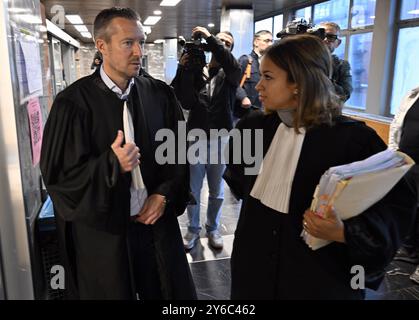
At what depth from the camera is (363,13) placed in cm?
566

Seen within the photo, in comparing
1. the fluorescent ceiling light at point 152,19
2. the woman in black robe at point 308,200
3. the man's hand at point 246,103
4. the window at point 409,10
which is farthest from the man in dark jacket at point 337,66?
the fluorescent ceiling light at point 152,19

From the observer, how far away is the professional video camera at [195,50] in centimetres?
227

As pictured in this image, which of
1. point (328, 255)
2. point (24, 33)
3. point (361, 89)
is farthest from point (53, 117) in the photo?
point (361, 89)

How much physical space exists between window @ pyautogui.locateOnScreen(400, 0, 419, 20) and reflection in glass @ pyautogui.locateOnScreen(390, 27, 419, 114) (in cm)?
16

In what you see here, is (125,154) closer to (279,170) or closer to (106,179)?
(106,179)

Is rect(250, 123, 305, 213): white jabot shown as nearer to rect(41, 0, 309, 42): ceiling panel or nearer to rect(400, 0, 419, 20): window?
rect(400, 0, 419, 20): window

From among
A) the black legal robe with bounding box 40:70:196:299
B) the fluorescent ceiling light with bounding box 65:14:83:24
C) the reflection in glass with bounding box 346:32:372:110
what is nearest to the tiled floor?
the black legal robe with bounding box 40:70:196:299

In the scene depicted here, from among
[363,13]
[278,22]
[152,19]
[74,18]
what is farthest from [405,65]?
[74,18]

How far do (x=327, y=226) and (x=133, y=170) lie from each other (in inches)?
25.8

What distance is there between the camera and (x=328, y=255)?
1.12 m

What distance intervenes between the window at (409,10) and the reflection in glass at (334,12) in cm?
141

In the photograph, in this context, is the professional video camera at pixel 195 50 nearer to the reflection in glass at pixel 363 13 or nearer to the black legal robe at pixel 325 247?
the black legal robe at pixel 325 247
